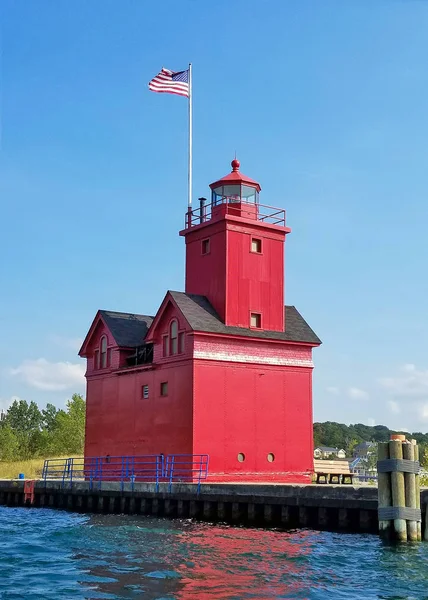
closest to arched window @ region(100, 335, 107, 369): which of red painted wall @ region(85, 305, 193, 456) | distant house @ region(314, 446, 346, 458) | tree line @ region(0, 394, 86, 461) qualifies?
red painted wall @ region(85, 305, 193, 456)

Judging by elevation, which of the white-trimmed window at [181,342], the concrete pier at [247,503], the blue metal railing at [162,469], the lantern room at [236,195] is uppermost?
the lantern room at [236,195]

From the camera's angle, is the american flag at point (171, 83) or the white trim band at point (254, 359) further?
the american flag at point (171, 83)

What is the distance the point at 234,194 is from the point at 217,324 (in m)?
6.54

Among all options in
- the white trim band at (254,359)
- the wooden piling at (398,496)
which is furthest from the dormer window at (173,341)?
the wooden piling at (398,496)

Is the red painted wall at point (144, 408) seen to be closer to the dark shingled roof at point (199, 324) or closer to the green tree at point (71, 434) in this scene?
the dark shingled roof at point (199, 324)

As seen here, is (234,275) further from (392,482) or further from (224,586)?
(224,586)

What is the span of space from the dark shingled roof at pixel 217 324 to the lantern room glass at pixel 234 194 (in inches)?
184

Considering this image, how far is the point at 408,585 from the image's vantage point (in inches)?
655

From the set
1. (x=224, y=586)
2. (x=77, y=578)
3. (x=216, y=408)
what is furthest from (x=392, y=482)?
(x=216, y=408)

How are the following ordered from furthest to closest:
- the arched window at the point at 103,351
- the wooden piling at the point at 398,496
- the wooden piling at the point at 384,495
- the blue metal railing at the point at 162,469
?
the arched window at the point at 103,351, the blue metal railing at the point at 162,469, the wooden piling at the point at 384,495, the wooden piling at the point at 398,496

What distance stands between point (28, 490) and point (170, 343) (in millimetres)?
10281

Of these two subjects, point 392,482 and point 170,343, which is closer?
point 392,482

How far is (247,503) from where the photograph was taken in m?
Answer: 26.0

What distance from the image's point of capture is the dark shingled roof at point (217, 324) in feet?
114
